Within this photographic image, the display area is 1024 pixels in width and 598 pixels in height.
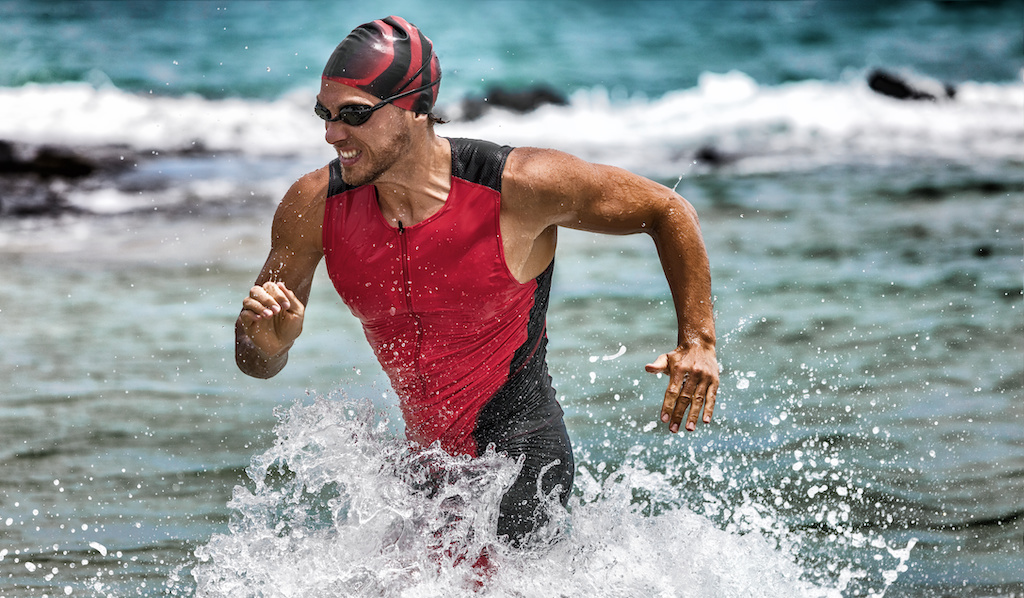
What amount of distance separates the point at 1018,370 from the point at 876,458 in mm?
1924

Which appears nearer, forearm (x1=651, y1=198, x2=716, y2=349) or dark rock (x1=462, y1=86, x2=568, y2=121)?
forearm (x1=651, y1=198, x2=716, y2=349)

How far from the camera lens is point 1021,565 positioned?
15.0ft

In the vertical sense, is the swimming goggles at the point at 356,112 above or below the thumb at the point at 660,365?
above

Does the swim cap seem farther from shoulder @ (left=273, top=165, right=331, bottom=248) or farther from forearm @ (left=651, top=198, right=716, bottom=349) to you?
forearm @ (left=651, top=198, right=716, bottom=349)

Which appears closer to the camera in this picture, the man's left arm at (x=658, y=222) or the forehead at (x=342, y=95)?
the forehead at (x=342, y=95)

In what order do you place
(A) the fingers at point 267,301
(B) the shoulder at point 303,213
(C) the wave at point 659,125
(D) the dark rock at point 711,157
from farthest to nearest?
1. (C) the wave at point 659,125
2. (D) the dark rock at point 711,157
3. (B) the shoulder at point 303,213
4. (A) the fingers at point 267,301

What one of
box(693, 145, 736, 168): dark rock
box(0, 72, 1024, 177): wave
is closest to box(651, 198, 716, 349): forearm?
box(0, 72, 1024, 177): wave

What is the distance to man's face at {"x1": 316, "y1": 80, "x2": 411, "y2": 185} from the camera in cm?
345

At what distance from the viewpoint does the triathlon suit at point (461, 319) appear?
3.64 meters

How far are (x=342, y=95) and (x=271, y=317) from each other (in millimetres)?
729

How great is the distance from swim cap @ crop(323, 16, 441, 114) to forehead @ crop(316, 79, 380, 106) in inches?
0.5

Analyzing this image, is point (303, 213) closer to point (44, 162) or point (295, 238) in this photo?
point (295, 238)

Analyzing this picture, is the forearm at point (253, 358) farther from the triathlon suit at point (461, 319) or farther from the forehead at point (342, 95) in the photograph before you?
the forehead at point (342, 95)

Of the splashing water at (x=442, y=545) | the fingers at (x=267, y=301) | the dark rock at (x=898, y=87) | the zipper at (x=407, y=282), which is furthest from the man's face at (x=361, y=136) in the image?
the dark rock at (x=898, y=87)
